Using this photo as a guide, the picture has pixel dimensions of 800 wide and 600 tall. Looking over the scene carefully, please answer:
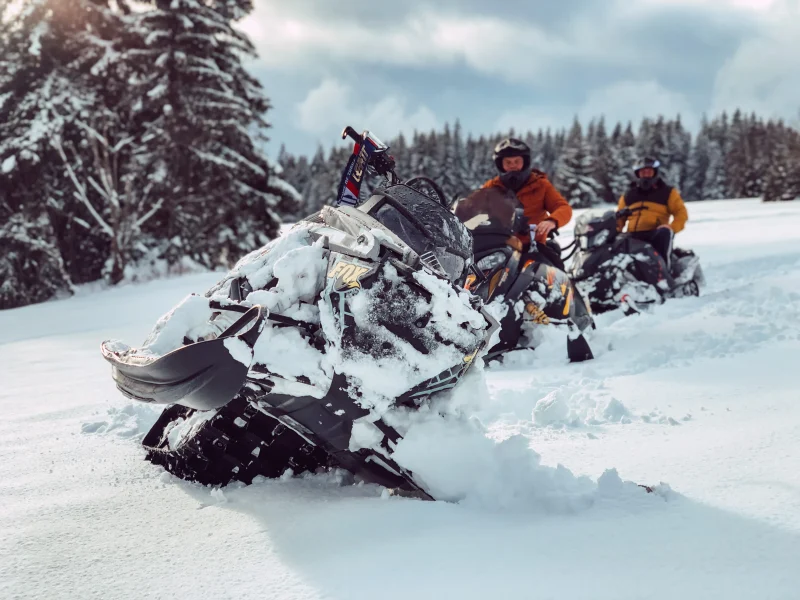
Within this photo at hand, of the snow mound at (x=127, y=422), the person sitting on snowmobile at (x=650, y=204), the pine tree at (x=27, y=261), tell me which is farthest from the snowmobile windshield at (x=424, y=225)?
the pine tree at (x=27, y=261)

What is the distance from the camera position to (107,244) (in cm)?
1669

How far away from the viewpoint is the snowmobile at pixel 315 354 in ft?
4.77

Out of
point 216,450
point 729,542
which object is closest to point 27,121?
point 216,450

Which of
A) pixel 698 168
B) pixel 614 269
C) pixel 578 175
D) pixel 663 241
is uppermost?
pixel 698 168

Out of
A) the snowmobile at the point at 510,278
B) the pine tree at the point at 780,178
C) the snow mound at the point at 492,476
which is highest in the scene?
the pine tree at the point at 780,178

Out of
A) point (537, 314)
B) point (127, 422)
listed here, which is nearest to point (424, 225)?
point (127, 422)

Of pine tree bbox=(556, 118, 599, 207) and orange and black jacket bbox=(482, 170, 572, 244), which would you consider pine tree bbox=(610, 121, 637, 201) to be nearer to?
pine tree bbox=(556, 118, 599, 207)

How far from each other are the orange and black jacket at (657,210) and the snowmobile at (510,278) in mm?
3778

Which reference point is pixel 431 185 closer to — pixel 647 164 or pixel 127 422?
pixel 127 422

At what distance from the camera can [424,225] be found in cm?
200

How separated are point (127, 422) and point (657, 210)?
7.26 m

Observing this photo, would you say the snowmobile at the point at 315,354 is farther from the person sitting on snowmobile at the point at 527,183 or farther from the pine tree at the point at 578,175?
the pine tree at the point at 578,175

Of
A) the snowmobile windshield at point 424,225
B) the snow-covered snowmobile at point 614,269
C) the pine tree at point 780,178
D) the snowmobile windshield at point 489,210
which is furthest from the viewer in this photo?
the pine tree at point 780,178

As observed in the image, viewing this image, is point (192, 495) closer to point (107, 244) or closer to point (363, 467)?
point (363, 467)
